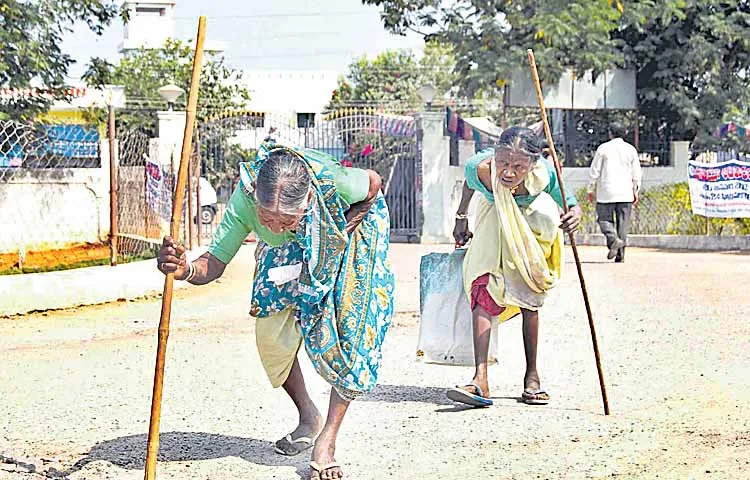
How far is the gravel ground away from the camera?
543cm

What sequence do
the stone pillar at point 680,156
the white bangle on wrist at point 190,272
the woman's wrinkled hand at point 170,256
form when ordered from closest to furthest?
1. the woman's wrinkled hand at point 170,256
2. the white bangle on wrist at point 190,272
3. the stone pillar at point 680,156

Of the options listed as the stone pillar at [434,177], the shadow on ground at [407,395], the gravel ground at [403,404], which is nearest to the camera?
the gravel ground at [403,404]

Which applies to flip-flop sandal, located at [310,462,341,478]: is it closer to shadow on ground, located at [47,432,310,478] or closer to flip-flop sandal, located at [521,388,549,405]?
shadow on ground, located at [47,432,310,478]

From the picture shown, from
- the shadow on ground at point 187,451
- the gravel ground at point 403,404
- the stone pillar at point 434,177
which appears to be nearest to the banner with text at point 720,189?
the stone pillar at point 434,177

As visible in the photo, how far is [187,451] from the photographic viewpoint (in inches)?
225

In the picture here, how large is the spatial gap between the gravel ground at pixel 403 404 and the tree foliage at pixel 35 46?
460 cm

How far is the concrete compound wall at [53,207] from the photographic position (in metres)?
14.2

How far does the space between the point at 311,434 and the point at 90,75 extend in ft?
38.1

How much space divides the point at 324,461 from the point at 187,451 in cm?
91

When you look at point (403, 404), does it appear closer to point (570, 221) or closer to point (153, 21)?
point (570, 221)

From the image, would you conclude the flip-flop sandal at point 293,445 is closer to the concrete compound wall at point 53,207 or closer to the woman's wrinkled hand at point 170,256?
the woman's wrinkled hand at point 170,256

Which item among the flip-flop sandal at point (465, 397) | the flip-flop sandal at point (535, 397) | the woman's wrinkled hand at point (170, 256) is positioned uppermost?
the woman's wrinkled hand at point (170, 256)

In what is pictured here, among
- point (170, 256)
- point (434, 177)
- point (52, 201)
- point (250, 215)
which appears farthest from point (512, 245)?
point (434, 177)

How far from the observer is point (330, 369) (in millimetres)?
5137
